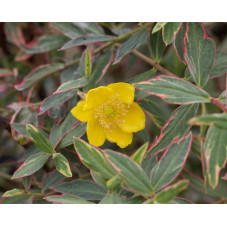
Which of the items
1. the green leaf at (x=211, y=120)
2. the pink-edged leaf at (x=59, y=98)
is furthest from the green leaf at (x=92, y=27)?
the green leaf at (x=211, y=120)

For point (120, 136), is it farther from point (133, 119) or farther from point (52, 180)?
point (52, 180)

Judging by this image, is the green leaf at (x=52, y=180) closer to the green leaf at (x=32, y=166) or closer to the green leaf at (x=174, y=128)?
the green leaf at (x=32, y=166)

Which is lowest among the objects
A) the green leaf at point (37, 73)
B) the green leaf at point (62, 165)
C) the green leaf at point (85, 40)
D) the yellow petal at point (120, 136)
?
the green leaf at point (62, 165)

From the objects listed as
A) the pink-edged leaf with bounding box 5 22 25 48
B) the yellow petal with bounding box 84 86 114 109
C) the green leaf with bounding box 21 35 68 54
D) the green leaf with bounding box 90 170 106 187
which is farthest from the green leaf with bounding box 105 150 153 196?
the pink-edged leaf with bounding box 5 22 25 48

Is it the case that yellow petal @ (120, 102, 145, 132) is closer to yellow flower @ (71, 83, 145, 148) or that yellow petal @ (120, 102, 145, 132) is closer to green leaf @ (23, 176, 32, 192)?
yellow flower @ (71, 83, 145, 148)

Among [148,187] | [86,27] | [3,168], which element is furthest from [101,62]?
[3,168]

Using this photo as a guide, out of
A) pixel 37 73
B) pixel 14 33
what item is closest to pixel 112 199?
pixel 37 73

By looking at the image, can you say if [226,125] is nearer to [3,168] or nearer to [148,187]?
[148,187]
